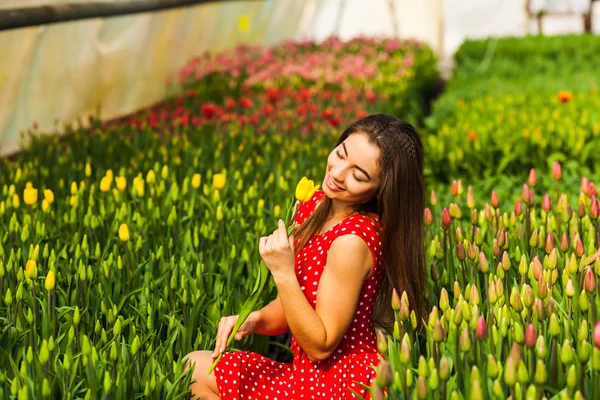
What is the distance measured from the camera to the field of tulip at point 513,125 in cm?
560

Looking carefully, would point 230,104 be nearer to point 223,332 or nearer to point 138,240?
point 138,240

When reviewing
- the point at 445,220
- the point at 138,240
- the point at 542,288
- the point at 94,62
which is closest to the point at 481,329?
the point at 542,288


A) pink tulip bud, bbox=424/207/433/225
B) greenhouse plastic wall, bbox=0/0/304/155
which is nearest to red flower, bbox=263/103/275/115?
greenhouse plastic wall, bbox=0/0/304/155

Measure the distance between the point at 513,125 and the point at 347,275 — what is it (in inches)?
160

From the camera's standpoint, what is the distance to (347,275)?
7.78ft

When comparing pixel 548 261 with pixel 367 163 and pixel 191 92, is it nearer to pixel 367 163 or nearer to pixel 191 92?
pixel 367 163

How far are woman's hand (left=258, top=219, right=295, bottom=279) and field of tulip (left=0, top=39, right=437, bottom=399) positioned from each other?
37 centimetres

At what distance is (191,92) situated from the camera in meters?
7.60

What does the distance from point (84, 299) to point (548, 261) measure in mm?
1467

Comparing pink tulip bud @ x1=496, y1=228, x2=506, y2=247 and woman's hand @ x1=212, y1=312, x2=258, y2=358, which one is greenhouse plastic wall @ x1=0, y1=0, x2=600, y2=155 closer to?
woman's hand @ x1=212, y1=312, x2=258, y2=358

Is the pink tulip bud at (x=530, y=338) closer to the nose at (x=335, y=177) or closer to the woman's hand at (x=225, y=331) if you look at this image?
the nose at (x=335, y=177)

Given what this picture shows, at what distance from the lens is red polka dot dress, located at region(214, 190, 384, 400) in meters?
2.44

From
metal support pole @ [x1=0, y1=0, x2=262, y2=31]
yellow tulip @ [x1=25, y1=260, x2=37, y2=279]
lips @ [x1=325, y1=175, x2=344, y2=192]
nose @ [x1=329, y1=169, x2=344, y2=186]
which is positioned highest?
metal support pole @ [x1=0, y1=0, x2=262, y2=31]

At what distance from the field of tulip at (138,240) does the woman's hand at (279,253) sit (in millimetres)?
373
